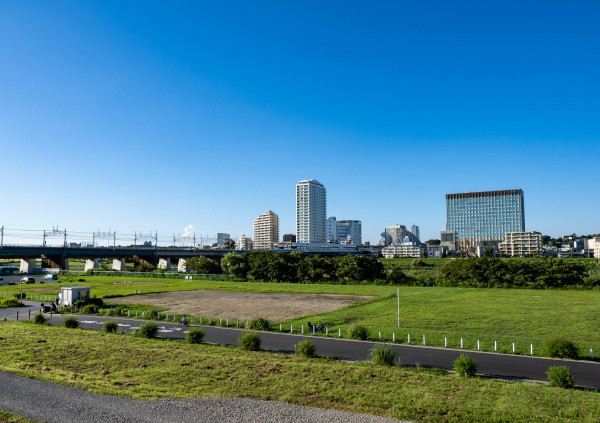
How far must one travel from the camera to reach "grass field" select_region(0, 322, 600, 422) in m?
17.1

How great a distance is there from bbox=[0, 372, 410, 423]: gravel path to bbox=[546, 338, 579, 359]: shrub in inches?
658

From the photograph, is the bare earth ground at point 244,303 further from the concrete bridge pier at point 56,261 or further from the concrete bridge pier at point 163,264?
the concrete bridge pier at point 163,264

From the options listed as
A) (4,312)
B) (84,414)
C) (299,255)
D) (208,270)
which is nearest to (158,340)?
(84,414)

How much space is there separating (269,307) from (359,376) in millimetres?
34472

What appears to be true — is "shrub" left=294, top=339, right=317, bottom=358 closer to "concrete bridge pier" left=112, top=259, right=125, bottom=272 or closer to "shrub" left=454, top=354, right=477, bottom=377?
"shrub" left=454, top=354, right=477, bottom=377

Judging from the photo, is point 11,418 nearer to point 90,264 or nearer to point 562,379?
point 562,379

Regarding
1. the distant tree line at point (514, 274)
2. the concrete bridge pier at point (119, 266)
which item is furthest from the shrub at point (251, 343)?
the concrete bridge pier at point (119, 266)

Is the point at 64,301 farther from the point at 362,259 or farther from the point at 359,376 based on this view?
the point at 362,259

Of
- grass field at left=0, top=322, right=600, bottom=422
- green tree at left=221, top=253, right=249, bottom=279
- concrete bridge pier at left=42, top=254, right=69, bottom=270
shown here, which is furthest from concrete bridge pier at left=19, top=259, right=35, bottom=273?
grass field at left=0, top=322, right=600, bottom=422

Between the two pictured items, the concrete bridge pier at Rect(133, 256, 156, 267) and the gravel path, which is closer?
the gravel path

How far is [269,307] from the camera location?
5544cm

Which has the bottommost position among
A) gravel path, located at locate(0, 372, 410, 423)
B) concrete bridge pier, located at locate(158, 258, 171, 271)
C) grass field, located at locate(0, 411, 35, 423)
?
concrete bridge pier, located at locate(158, 258, 171, 271)

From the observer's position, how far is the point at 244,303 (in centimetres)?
5994

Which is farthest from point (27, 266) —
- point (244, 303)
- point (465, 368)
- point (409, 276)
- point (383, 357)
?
point (465, 368)
